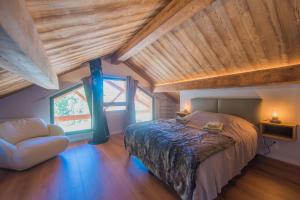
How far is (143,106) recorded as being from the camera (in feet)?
19.1

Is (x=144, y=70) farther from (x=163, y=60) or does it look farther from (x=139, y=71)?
(x=163, y=60)

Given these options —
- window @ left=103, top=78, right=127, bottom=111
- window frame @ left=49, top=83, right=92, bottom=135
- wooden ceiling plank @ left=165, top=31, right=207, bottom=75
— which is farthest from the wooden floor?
wooden ceiling plank @ left=165, top=31, right=207, bottom=75

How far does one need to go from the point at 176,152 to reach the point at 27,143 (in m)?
2.72

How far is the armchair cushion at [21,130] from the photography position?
271 cm

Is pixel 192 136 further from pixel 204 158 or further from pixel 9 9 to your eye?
pixel 9 9

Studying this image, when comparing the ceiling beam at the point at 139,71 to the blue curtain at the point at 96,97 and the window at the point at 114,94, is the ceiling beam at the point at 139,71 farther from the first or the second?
the blue curtain at the point at 96,97

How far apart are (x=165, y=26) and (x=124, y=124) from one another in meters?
3.55

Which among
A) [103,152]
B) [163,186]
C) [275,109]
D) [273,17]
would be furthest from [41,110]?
[275,109]

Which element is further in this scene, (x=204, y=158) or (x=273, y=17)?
(x=273, y=17)

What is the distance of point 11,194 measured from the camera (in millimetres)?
1905

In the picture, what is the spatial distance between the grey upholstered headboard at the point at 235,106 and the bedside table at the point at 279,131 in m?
0.21

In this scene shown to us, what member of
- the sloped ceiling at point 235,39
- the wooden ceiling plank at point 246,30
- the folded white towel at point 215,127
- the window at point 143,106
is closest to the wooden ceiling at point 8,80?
the sloped ceiling at point 235,39

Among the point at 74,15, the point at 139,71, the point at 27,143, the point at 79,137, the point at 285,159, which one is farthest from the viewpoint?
the point at 139,71

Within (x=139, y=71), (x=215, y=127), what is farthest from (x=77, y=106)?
(x=215, y=127)
